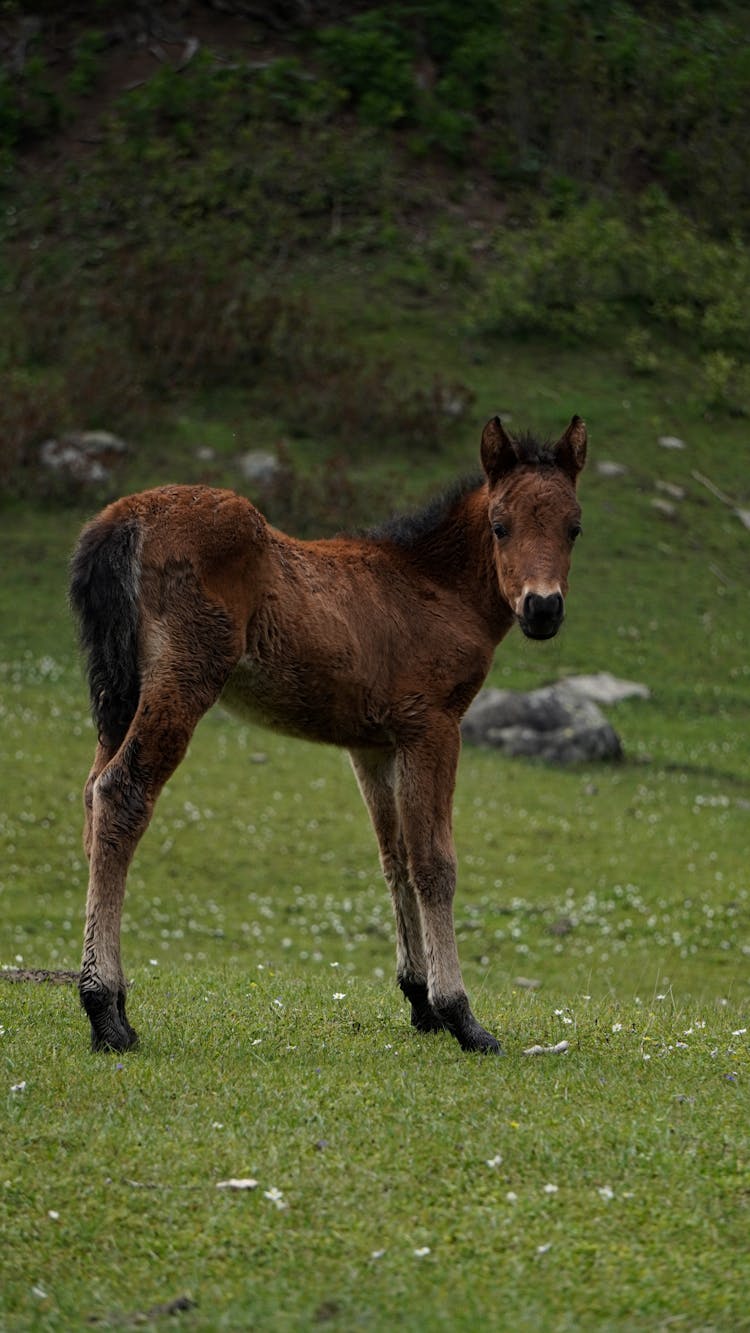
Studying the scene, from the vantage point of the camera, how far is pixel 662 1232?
228 inches

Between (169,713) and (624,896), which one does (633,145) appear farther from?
(169,713)

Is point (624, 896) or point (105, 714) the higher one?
point (105, 714)

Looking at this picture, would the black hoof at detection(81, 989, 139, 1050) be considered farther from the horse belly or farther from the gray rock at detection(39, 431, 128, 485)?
the gray rock at detection(39, 431, 128, 485)

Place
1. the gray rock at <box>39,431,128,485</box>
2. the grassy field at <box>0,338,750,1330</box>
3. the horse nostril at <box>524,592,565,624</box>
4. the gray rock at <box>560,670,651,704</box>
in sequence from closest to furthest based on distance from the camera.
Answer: the grassy field at <box>0,338,750,1330</box> < the horse nostril at <box>524,592,565,624</box> < the gray rock at <box>560,670,651,704</box> < the gray rock at <box>39,431,128,485</box>

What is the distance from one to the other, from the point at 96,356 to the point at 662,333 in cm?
1541

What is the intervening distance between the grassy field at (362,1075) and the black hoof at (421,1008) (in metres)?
0.12

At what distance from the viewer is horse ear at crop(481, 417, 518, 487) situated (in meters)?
8.68

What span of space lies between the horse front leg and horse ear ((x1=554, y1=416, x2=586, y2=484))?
1.59 metres

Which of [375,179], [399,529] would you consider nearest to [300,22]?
[375,179]

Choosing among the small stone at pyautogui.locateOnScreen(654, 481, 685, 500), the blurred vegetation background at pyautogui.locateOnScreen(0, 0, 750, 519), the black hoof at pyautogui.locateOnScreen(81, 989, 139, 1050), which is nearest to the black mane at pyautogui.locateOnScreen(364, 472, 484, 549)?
the black hoof at pyautogui.locateOnScreen(81, 989, 139, 1050)

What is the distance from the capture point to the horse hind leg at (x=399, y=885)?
8.91m

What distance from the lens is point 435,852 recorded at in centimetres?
848

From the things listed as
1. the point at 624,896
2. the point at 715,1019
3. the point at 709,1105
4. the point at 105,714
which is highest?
the point at 105,714

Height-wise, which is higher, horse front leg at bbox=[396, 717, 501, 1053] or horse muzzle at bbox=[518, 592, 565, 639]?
horse muzzle at bbox=[518, 592, 565, 639]
